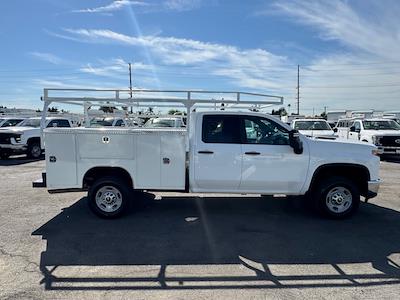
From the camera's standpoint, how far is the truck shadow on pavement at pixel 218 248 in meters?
4.30

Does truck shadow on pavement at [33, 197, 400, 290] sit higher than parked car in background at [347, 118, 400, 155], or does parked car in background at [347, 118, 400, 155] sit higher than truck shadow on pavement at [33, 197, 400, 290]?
parked car in background at [347, 118, 400, 155]

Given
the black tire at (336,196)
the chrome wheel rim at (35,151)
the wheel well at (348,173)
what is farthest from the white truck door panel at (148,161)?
the chrome wheel rim at (35,151)

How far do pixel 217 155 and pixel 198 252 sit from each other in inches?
74.6

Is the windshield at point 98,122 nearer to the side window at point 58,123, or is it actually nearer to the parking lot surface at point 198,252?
the parking lot surface at point 198,252

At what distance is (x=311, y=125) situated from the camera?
57.8 feet

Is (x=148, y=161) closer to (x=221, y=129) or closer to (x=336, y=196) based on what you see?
(x=221, y=129)

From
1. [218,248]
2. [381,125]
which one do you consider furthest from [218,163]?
[381,125]

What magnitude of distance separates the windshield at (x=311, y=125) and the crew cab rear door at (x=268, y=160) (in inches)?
442

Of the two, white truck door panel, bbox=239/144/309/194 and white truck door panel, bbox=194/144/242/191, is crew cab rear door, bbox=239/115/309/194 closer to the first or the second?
white truck door panel, bbox=239/144/309/194

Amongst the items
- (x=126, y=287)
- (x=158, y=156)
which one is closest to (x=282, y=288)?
(x=126, y=287)

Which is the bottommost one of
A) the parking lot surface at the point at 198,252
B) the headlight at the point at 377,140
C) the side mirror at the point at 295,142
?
the parking lot surface at the point at 198,252

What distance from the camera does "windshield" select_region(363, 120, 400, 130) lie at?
1802 cm

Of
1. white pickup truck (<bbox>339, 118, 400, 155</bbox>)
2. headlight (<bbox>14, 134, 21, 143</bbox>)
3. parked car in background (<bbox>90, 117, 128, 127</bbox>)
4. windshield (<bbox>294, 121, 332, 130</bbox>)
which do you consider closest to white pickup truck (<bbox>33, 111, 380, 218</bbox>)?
parked car in background (<bbox>90, 117, 128, 127</bbox>)

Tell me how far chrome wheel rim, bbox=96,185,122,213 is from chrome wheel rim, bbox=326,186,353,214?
3728mm
